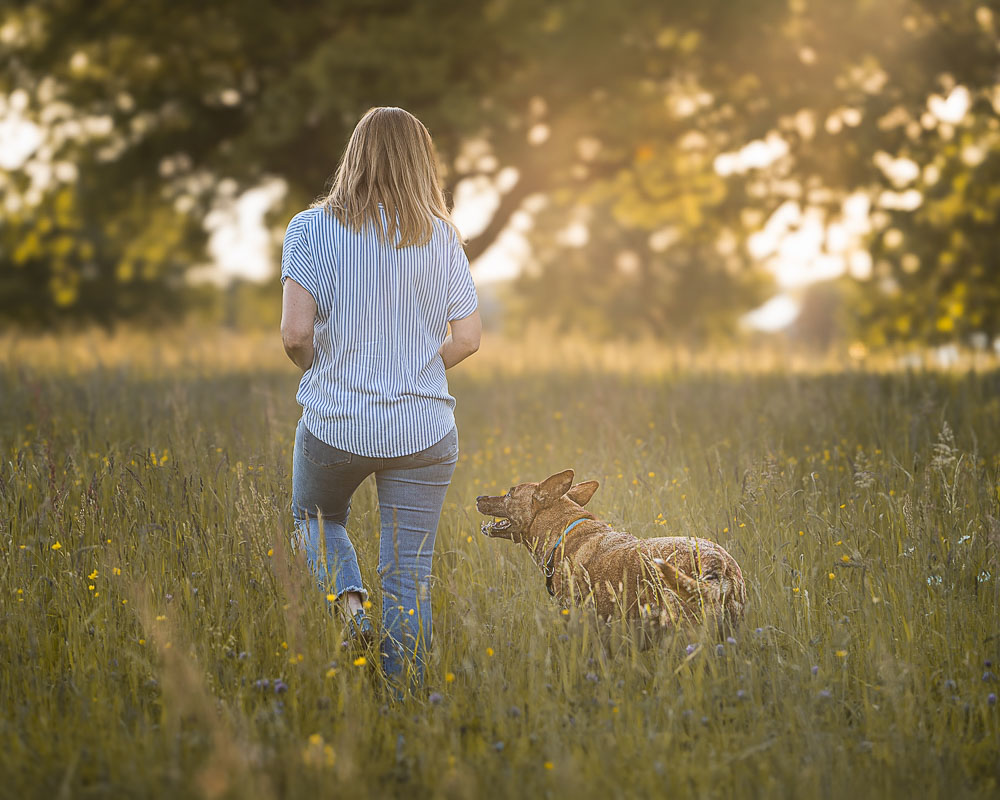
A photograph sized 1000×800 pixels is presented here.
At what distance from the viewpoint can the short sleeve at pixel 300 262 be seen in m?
3.03

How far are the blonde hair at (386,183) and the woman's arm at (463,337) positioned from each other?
1.08 feet

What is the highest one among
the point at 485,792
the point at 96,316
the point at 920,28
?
the point at 920,28

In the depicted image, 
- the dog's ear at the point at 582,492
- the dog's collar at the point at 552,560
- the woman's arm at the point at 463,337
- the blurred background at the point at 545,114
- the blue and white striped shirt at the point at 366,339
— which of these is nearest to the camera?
the blue and white striped shirt at the point at 366,339

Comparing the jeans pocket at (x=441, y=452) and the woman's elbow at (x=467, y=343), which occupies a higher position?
the woman's elbow at (x=467, y=343)

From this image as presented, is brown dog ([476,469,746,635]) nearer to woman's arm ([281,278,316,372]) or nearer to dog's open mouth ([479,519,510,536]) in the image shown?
dog's open mouth ([479,519,510,536])

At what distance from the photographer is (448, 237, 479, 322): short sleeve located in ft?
10.5

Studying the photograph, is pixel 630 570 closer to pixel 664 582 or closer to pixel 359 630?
pixel 664 582

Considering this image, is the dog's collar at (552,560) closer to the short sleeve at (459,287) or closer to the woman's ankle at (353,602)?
the woman's ankle at (353,602)

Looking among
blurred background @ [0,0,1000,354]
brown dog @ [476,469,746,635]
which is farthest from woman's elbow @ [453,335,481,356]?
blurred background @ [0,0,1000,354]

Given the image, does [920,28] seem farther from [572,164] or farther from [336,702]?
[336,702]

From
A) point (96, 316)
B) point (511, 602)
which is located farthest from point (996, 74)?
point (96, 316)

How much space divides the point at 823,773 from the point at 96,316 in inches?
1457

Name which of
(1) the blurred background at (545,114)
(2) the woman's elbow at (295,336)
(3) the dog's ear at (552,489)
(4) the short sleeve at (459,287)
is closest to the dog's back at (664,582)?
(3) the dog's ear at (552,489)

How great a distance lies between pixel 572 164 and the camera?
1436cm
